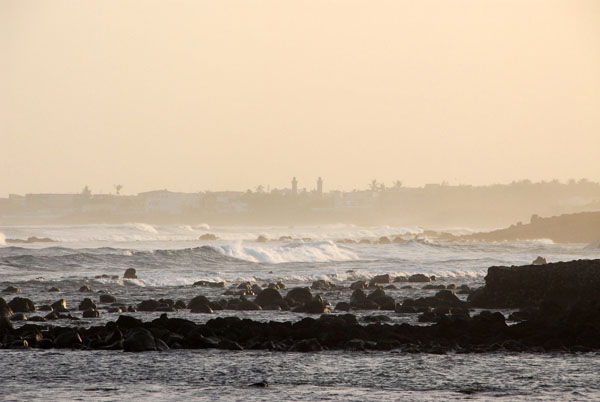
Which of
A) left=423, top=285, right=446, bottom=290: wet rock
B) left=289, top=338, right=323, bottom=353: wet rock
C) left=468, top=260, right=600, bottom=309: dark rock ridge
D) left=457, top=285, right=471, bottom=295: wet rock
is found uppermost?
left=468, top=260, right=600, bottom=309: dark rock ridge

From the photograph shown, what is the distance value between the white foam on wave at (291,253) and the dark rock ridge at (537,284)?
1093 inches

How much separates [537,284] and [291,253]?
32.0 m

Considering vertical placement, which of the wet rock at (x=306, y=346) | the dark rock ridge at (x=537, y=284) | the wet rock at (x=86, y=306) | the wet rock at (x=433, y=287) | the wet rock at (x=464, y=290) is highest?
the dark rock ridge at (x=537, y=284)

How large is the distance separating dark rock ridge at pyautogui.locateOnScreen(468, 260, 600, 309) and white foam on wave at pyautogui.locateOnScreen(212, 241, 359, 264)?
27.8 metres

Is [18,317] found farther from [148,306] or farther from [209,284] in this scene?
[209,284]

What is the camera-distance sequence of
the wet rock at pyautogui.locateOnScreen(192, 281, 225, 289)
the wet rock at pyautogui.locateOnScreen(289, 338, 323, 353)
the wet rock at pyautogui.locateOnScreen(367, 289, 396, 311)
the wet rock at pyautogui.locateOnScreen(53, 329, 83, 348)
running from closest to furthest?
the wet rock at pyautogui.locateOnScreen(289, 338, 323, 353) → the wet rock at pyautogui.locateOnScreen(53, 329, 83, 348) → the wet rock at pyautogui.locateOnScreen(367, 289, 396, 311) → the wet rock at pyautogui.locateOnScreen(192, 281, 225, 289)

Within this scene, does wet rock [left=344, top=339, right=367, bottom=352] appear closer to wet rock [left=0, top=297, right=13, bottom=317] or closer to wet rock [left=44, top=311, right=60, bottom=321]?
wet rock [left=44, top=311, right=60, bottom=321]

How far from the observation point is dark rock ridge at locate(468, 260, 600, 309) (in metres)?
23.3

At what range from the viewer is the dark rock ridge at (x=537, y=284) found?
23.3 meters

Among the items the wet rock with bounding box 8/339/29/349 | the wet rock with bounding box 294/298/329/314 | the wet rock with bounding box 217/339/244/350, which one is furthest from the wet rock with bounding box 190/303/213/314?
the wet rock with bounding box 8/339/29/349

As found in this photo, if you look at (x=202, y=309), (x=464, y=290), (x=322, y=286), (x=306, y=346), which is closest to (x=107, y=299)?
(x=202, y=309)

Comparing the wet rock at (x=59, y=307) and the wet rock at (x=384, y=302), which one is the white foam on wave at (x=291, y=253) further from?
the wet rock at (x=59, y=307)

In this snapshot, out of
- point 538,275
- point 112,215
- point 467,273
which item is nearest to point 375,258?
point 467,273

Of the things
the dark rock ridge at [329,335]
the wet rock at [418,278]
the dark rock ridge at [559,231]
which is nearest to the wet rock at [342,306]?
the dark rock ridge at [329,335]
